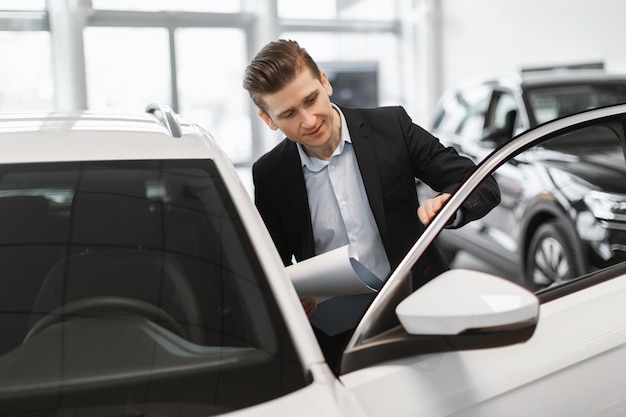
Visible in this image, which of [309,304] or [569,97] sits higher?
[569,97]

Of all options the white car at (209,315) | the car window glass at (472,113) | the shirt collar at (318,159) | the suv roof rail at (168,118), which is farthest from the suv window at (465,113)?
the white car at (209,315)

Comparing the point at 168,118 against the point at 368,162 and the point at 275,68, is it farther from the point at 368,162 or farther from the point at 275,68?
the point at 368,162

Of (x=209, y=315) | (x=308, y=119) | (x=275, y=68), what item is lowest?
(x=209, y=315)

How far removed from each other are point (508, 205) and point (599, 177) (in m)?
0.77

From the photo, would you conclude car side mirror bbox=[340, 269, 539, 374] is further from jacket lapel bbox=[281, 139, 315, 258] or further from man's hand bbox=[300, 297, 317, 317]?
jacket lapel bbox=[281, 139, 315, 258]

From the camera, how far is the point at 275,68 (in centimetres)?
170

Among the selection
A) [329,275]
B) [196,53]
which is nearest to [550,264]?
[329,275]

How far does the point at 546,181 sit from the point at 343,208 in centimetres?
243

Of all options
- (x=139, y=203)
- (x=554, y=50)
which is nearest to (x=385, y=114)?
(x=139, y=203)

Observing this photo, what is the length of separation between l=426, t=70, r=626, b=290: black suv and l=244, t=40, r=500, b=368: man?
1.26 meters

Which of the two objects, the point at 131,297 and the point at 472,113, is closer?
the point at 131,297

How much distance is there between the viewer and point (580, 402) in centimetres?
122

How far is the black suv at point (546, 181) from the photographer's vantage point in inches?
137

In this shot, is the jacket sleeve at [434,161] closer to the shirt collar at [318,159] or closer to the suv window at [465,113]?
the shirt collar at [318,159]
